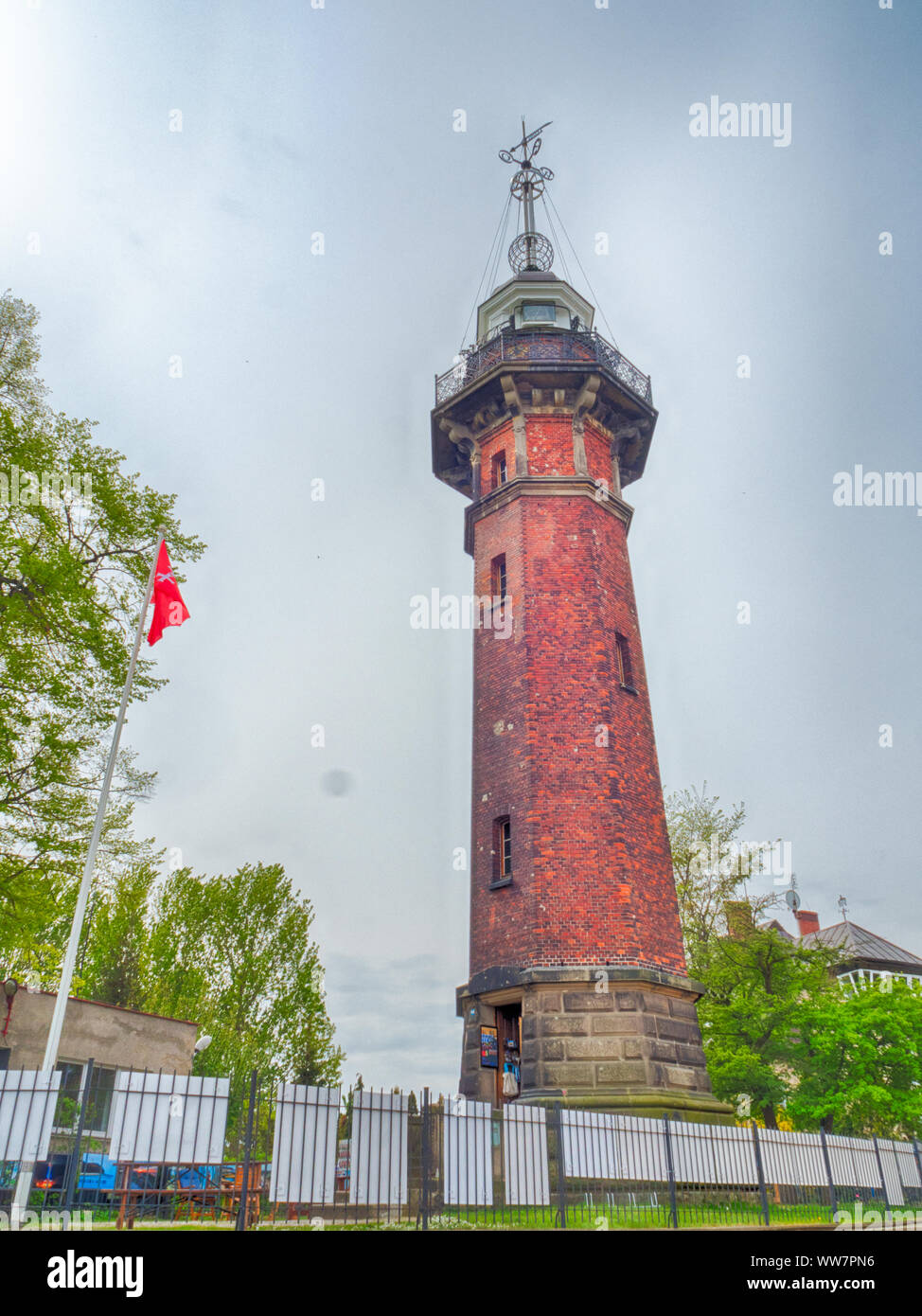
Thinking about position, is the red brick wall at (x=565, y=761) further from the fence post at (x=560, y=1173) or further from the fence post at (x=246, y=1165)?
the fence post at (x=246, y=1165)

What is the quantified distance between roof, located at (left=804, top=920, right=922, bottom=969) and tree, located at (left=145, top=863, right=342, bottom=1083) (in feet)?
111

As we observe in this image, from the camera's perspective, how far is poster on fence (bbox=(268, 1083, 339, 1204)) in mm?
9141

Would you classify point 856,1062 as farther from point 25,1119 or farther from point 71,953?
point 25,1119

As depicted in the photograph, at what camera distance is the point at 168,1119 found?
915cm

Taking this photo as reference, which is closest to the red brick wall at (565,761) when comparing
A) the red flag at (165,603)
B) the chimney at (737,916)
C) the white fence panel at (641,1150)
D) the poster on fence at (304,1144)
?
the white fence panel at (641,1150)

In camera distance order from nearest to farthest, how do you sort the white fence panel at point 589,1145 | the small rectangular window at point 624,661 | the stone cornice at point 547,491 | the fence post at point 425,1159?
the fence post at point 425,1159 → the white fence panel at point 589,1145 → the small rectangular window at point 624,661 → the stone cornice at point 547,491

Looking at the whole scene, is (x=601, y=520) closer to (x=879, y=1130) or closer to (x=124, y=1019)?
(x=124, y=1019)

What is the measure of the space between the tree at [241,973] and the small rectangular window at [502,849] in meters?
18.3

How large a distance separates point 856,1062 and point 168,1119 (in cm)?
2150

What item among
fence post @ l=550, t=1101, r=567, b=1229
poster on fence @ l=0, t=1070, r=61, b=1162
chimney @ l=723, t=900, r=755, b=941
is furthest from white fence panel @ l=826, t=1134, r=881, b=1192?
chimney @ l=723, t=900, r=755, b=941

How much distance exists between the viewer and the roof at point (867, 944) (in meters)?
54.8
